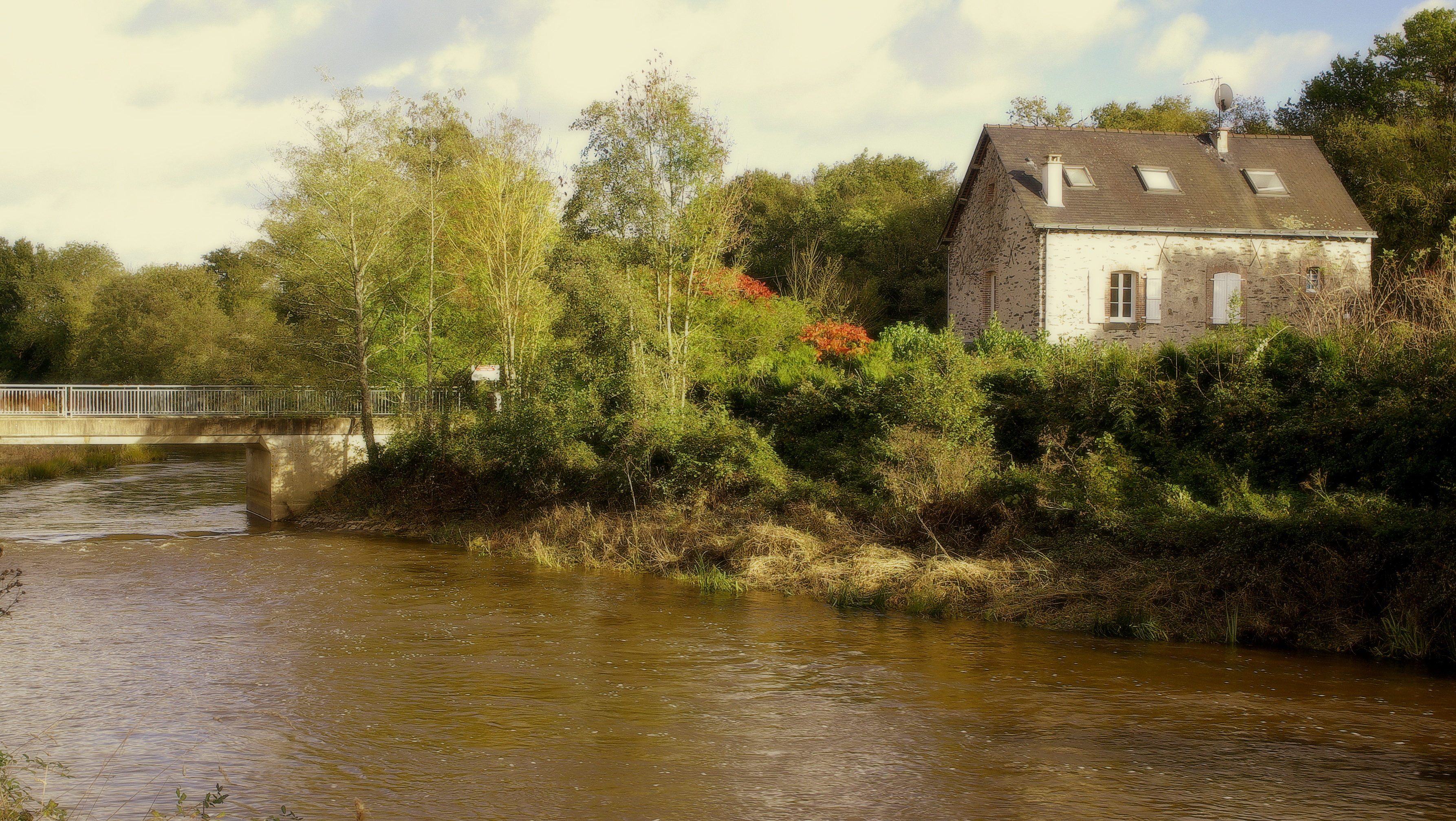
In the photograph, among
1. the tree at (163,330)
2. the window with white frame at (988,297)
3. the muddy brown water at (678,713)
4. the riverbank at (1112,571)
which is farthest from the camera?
the tree at (163,330)

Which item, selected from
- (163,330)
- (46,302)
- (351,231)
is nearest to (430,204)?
(351,231)

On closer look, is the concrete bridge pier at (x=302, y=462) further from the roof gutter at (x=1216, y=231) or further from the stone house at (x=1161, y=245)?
the roof gutter at (x=1216, y=231)

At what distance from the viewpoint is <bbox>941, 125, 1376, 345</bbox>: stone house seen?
2589cm

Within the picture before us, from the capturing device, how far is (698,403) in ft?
76.7

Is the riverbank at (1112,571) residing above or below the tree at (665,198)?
below

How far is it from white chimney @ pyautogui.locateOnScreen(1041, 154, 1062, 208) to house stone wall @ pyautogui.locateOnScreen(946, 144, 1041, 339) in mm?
717

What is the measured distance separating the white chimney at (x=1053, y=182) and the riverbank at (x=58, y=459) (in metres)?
35.5

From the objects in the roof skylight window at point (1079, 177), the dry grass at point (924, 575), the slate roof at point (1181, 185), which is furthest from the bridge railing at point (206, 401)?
the roof skylight window at point (1079, 177)

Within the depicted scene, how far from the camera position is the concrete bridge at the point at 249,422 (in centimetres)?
2652

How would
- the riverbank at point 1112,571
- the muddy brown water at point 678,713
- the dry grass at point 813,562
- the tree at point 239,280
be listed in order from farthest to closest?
the tree at point 239,280, the dry grass at point 813,562, the riverbank at point 1112,571, the muddy brown water at point 678,713

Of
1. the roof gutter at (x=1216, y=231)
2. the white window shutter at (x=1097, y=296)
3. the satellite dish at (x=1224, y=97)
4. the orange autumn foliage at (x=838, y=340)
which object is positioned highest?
the satellite dish at (x=1224, y=97)

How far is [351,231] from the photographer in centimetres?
2736

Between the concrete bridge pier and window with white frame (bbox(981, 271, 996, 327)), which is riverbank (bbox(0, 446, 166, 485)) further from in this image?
window with white frame (bbox(981, 271, 996, 327))

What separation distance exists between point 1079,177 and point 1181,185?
2.80 meters
